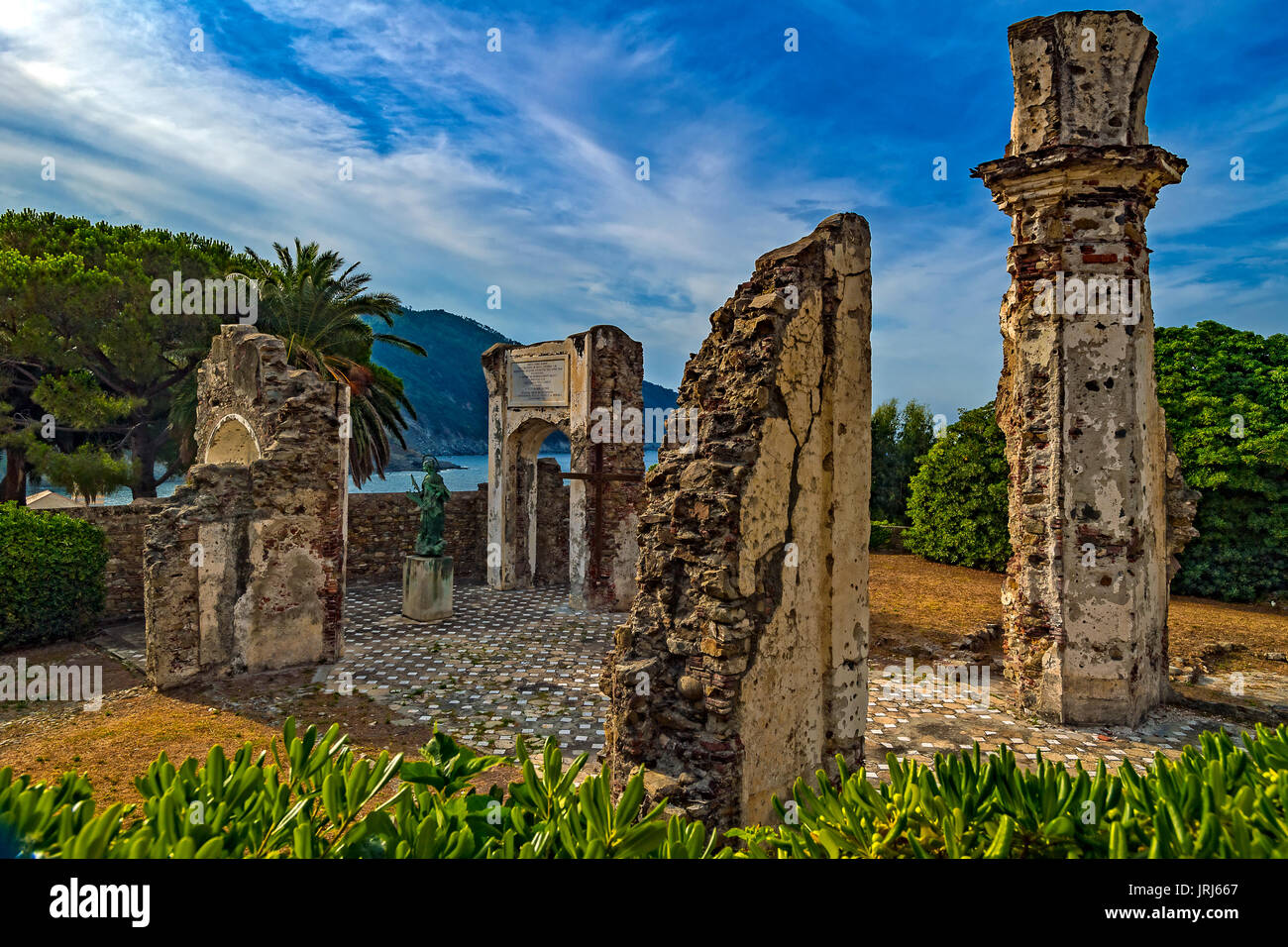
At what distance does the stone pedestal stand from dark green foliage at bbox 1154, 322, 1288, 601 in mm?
17631

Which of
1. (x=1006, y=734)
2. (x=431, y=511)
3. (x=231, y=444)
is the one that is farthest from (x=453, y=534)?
(x=1006, y=734)

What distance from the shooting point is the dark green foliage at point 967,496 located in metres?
20.1

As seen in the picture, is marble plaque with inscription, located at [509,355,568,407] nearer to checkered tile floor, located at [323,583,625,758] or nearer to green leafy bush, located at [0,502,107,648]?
checkered tile floor, located at [323,583,625,758]

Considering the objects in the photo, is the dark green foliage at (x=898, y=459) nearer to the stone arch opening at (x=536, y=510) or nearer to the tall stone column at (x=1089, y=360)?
the stone arch opening at (x=536, y=510)

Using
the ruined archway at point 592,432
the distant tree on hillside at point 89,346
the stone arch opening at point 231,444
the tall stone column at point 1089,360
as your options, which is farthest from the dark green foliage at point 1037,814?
the distant tree on hillside at point 89,346

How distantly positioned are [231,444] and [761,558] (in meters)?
11.2

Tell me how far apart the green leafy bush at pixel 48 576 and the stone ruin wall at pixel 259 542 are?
3.44 m

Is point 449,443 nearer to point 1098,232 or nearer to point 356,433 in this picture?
point 356,433

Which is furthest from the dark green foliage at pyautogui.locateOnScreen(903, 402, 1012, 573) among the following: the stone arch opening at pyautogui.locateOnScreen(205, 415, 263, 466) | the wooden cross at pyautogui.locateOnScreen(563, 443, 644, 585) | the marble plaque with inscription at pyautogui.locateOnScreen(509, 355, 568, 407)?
the stone arch opening at pyautogui.locateOnScreen(205, 415, 263, 466)

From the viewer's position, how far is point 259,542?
10289 millimetres

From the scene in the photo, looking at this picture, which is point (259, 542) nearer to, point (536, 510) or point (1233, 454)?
point (536, 510)

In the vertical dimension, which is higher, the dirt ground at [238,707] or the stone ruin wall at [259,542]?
the stone ruin wall at [259,542]

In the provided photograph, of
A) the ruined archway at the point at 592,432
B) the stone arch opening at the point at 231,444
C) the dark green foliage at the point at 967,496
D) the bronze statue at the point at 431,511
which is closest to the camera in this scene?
the stone arch opening at the point at 231,444

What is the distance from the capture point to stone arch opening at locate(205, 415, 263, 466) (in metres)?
11.9
